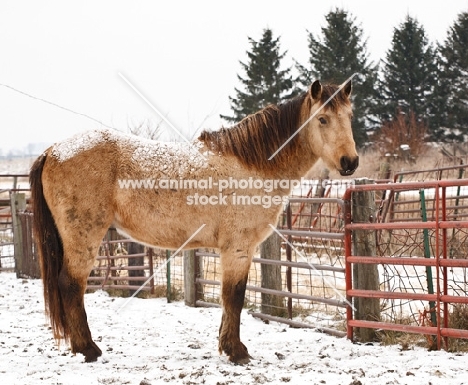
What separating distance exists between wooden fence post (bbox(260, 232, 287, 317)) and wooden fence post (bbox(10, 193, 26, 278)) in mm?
6296

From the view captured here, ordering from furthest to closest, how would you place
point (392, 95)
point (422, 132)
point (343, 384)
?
point (392, 95)
point (422, 132)
point (343, 384)

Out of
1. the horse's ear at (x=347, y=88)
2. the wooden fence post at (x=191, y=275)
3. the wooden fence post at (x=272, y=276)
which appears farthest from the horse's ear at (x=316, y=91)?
the wooden fence post at (x=191, y=275)

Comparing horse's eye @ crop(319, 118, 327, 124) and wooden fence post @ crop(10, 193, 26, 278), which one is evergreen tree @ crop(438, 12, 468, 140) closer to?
wooden fence post @ crop(10, 193, 26, 278)

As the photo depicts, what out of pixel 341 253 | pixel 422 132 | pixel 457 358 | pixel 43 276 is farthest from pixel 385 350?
pixel 422 132

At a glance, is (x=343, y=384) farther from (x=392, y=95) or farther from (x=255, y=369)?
(x=392, y=95)

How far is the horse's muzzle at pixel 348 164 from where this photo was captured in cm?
459

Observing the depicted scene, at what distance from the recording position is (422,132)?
2692 cm

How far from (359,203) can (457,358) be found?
1708mm

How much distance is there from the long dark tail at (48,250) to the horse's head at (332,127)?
2.58m

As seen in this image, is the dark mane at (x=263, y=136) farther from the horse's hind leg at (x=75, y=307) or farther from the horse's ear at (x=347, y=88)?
the horse's hind leg at (x=75, y=307)

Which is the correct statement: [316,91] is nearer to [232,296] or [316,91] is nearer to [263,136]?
[263,136]

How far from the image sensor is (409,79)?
30406mm

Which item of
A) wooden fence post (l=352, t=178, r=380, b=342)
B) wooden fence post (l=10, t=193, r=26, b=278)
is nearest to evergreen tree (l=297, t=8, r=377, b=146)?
wooden fence post (l=10, t=193, r=26, b=278)

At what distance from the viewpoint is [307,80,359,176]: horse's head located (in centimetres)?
467
